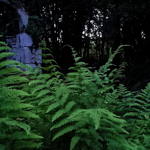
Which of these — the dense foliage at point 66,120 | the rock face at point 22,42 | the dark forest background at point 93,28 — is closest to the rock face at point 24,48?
the rock face at point 22,42

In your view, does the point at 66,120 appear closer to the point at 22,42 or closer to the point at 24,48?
the point at 24,48

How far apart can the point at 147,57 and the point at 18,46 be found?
411 cm

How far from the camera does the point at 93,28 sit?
11570 mm

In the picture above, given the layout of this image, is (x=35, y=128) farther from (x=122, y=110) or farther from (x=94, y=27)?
(x=94, y=27)

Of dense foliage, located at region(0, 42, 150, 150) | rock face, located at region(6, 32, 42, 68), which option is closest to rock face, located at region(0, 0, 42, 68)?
rock face, located at region(6, 32, 42, 68)

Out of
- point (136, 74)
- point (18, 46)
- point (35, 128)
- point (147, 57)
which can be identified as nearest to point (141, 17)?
point (147, 57)

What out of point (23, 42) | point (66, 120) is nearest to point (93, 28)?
point (23, 42)

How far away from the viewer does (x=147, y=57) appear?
9.52 m

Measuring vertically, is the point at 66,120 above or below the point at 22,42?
below

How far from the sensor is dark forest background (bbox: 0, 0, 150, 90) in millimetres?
8562

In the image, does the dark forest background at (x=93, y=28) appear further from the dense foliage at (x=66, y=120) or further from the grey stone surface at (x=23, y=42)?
the dense foliage at (x=66, y=120)

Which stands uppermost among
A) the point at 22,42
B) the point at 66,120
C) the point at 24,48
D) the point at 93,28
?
the point at 93,28

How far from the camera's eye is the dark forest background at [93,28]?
8.56 meters

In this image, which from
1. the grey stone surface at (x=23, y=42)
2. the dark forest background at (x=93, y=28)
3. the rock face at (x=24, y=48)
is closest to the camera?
the rock face at (x=24, y=48)
